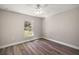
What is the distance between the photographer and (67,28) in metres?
2.79

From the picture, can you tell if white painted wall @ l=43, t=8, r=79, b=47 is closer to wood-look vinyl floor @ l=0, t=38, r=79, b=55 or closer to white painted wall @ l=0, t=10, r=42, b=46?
wood-look vinyl floor @ l=0, t=38, r=79, b=55

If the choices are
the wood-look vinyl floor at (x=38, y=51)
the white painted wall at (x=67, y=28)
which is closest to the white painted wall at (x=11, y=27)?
the wood-look vinyl floor at (x=38, y=51)

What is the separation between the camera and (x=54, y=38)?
3.62 metres

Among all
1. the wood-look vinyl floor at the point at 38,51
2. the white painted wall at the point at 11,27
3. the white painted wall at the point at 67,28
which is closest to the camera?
the wood-look vinyl floor at the point at 38,51

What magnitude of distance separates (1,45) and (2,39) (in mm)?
244

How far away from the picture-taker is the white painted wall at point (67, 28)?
7.94 feet

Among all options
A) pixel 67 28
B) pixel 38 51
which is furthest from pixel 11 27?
pixel 67 28

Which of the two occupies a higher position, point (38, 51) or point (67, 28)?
point (67, 28)

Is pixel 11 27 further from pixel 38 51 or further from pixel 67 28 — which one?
pixel 67 28

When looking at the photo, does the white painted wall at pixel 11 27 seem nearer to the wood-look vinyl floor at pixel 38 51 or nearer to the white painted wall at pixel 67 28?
the wood-look vinyl floor at pixel 38 51

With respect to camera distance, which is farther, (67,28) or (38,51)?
(67,28)
